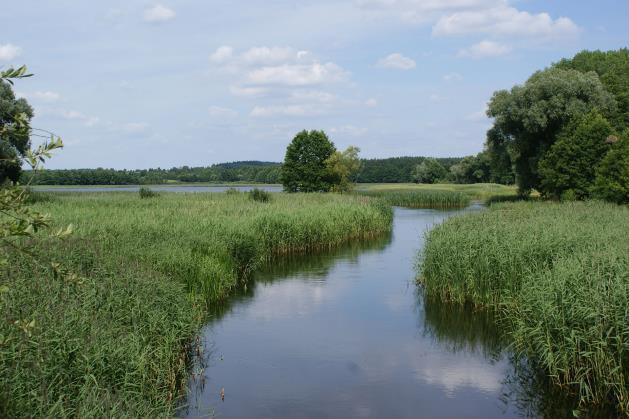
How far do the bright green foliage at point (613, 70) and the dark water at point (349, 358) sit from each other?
107ft

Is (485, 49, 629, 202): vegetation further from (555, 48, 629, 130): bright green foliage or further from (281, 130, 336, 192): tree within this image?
(281, 130, 336, 192): tree

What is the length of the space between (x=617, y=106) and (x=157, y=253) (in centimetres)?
4116

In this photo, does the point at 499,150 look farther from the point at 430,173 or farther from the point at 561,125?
the point at 430,173

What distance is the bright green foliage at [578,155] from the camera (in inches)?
1432

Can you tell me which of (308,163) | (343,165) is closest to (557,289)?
(343,165)

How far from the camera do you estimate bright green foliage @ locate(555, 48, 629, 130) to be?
43.3m

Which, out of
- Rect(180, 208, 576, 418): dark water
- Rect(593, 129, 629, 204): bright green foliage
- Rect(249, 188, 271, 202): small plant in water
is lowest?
Rect(180, 208, 576, 418): dark water

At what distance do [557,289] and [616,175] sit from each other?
24937 mm

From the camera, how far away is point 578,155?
3744cm

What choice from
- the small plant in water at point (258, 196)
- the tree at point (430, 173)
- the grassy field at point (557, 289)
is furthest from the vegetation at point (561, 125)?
the tree at point (430, 173)

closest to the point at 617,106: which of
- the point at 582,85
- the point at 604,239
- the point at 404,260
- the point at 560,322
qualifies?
the point at 582,85

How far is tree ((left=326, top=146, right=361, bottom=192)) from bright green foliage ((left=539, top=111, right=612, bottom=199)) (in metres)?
26.8

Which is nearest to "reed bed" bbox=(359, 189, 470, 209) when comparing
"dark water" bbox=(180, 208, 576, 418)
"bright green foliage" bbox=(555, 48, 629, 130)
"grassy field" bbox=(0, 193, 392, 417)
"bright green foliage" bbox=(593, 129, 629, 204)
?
"bright green foliage" bbox=(555, 48, 629, 130)

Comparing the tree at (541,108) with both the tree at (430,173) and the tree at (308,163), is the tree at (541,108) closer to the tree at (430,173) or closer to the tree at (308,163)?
the tree at (308,163)
